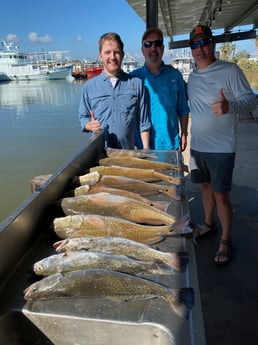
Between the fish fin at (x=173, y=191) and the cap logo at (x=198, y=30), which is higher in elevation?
the cap logo at (x=198, y=30)

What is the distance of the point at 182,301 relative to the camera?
4.03 feet

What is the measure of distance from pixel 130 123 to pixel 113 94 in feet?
1.18

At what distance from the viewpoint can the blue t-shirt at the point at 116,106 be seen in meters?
3.31

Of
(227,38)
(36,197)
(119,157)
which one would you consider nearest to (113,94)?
(119,157)

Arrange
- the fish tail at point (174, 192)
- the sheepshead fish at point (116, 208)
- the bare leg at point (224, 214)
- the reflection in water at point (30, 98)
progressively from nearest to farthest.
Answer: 1. the sheepshead fish at point (116, 208)
2. the fish tail at point (174, 192)
3. the bare leg at point (224, 214)
4. the reflection in water at point (30, 98)

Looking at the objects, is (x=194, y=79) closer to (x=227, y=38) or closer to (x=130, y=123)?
(x=130, y=123)

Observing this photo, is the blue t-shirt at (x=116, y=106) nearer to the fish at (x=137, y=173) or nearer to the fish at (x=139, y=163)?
the fish at (x=139, y=163)

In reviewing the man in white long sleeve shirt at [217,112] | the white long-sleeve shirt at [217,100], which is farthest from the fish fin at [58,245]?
the white long-sleeve shirt at [217,100]

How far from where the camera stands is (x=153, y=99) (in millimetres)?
3580

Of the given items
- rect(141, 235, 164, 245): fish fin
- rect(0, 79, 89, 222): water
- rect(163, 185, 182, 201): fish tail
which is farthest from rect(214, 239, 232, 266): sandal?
rect(0, 79, 89, 222): water

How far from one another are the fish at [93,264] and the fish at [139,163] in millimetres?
1247

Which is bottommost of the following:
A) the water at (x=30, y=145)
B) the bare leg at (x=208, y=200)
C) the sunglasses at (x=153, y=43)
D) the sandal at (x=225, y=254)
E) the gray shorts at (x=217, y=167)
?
the water at (x=30, y=145)

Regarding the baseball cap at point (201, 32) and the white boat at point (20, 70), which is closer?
the baseball cap at point (201, 32)

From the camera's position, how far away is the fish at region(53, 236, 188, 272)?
4.92 ft
